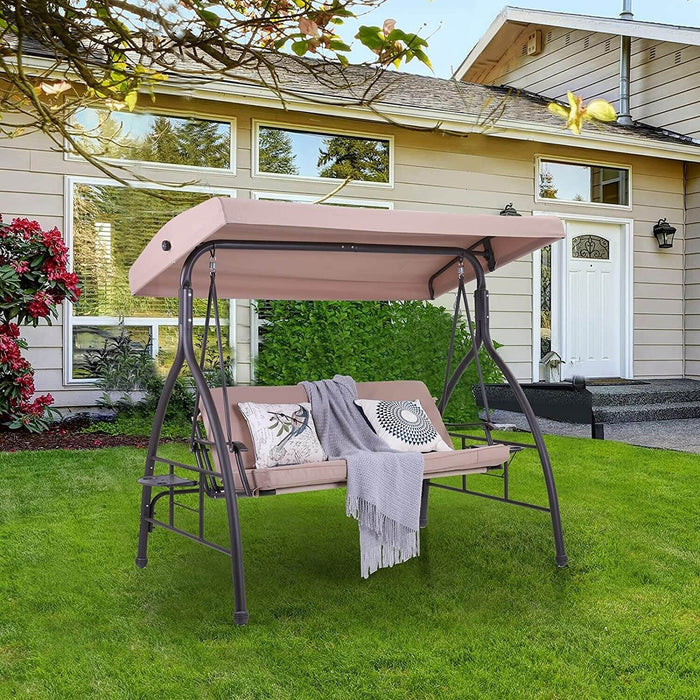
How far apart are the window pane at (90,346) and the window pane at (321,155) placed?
2.29m

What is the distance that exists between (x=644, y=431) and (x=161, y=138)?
559cm

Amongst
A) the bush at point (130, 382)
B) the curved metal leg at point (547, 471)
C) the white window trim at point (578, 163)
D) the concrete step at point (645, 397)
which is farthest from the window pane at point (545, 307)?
the curved metal leg at point (547, 471)

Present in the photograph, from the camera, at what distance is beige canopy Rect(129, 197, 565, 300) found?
3178mm

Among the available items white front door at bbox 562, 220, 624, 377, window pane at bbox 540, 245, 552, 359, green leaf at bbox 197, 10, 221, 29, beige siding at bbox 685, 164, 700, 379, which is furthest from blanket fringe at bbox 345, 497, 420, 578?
beige siding at bbox 685, 164, 700, 379

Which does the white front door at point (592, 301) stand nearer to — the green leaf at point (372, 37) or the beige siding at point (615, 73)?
the beige siding at point (615, 73)

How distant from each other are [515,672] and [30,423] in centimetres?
566

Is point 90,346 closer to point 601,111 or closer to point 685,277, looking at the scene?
point 601,111

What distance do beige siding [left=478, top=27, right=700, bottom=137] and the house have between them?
2cm

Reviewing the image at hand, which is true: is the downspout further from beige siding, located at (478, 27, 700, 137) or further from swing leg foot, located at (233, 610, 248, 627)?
swing leg foot, located at (233, 610, 248, 627)

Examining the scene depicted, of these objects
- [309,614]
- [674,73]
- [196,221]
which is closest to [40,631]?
[309,614]

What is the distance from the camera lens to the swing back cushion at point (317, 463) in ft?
10.6

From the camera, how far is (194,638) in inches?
116

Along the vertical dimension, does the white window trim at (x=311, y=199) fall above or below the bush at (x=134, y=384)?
above

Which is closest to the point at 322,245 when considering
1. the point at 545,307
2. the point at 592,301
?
the point at 545,307
